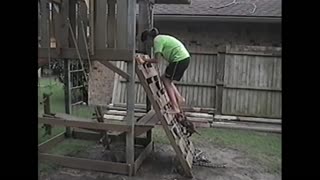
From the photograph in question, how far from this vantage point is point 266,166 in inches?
197

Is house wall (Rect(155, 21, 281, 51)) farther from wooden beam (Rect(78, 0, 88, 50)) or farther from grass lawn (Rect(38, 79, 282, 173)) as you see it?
wooden beam (Rect(78, 0, 88, 50))

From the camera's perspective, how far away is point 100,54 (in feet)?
14.7

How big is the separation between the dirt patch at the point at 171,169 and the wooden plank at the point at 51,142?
0.53 meters

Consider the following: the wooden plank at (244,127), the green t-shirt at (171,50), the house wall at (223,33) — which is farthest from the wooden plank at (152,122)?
the house wall at (223,33)

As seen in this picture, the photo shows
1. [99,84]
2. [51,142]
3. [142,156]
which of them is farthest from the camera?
[51,142]

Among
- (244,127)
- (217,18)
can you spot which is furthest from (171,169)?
(217,18)

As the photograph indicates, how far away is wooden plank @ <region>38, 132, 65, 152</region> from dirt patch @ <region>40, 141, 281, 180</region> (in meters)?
0.53

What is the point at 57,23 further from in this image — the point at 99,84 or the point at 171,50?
the point at 171,50

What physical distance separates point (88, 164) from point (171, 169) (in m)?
1.15

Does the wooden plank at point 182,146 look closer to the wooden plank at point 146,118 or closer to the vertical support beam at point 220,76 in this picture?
the wooden plank at point 146,118
